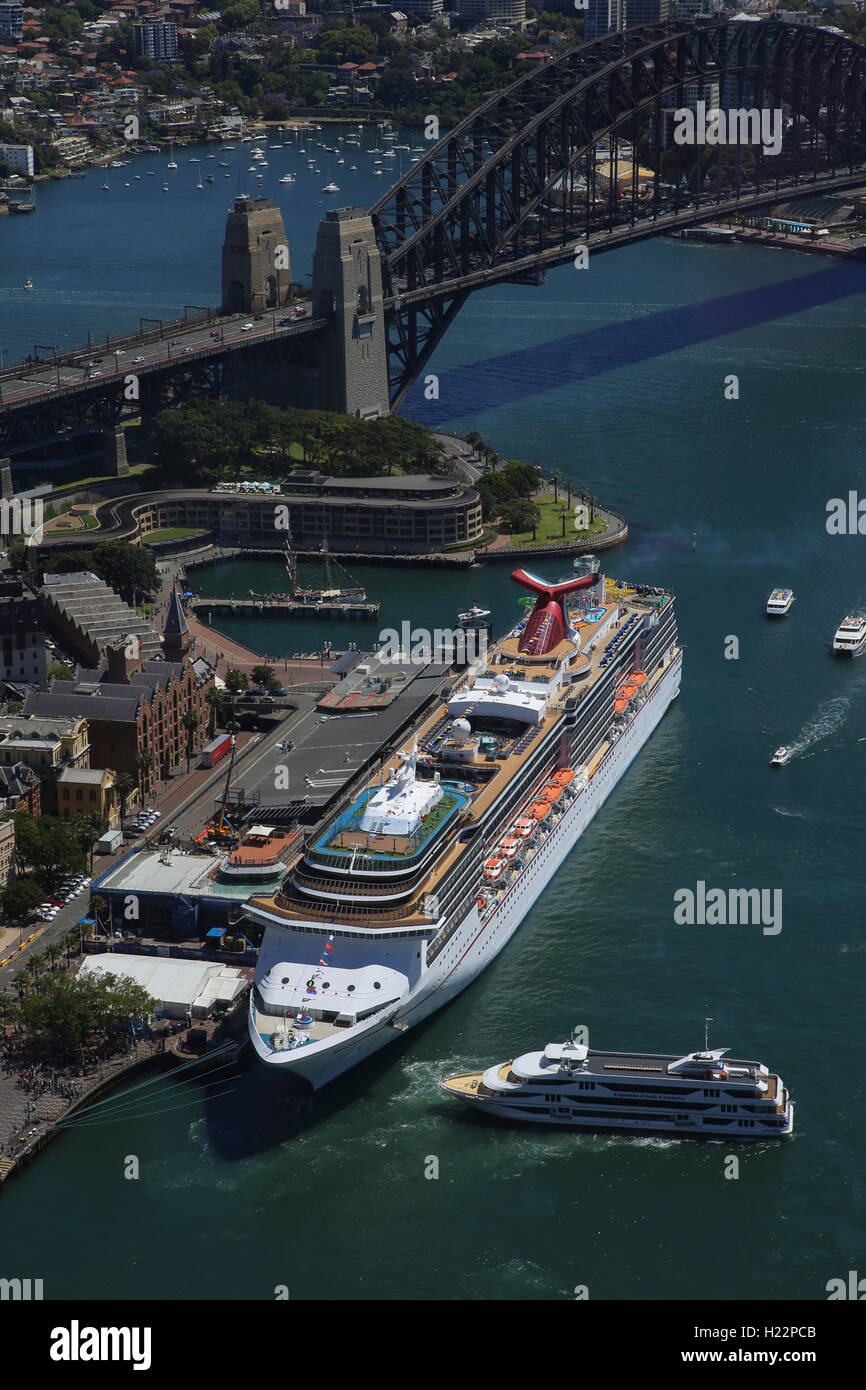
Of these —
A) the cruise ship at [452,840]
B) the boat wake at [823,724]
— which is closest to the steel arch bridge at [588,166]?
the boat wake at [823,724]

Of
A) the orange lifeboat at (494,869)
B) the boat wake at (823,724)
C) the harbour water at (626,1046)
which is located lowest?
the harbour water at (626,1046)

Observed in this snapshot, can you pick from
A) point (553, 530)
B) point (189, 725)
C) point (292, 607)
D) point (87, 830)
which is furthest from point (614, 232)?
point (87, 830)

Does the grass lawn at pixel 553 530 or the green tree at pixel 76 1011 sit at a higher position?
the grass lawn at pixel 553 530
